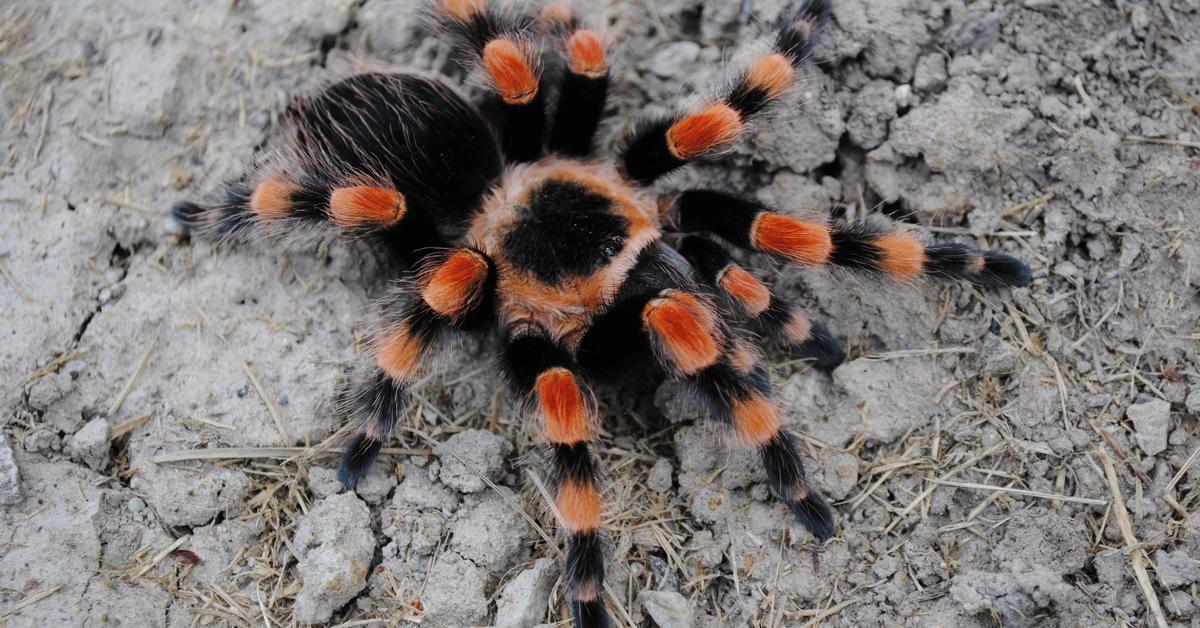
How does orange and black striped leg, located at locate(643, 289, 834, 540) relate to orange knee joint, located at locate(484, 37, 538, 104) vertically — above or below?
below

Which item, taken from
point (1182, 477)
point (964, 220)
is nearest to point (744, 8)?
point (964, 220)

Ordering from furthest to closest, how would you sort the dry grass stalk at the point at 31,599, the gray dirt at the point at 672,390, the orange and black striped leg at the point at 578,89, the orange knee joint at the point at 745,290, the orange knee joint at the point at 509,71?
the orange and black striped leg at the point at 578,89 < the orange knee joint at the point at 509,71 < the orange knee joint at the point at 745,290 < the gray dirt at the point at 672,390 < the dry grass stalk at the point at 31,599

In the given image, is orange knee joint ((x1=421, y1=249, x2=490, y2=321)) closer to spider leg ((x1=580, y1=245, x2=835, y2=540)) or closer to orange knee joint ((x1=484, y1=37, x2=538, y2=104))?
spider leg ((x1=580, y1=245, x2=835, y2=540))

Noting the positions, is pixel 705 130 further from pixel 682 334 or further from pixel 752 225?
pixel 682 334

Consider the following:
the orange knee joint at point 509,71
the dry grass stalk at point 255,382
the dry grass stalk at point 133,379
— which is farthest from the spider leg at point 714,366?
the dry grass stalk at point 133,379

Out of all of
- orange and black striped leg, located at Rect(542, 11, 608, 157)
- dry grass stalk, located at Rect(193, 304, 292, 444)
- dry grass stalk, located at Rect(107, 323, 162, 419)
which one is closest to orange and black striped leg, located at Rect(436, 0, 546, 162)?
orange and black striped leg, located at Rect(542, 11, 608, 157)

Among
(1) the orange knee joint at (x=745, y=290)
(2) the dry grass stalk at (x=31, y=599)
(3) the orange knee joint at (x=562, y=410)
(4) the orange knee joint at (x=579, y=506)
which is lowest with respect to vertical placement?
(4) the orange knee joint at (x=579, y=506)

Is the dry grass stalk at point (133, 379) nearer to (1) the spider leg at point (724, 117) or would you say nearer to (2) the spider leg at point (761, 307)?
(1) the spider leg at point (724, 117)
